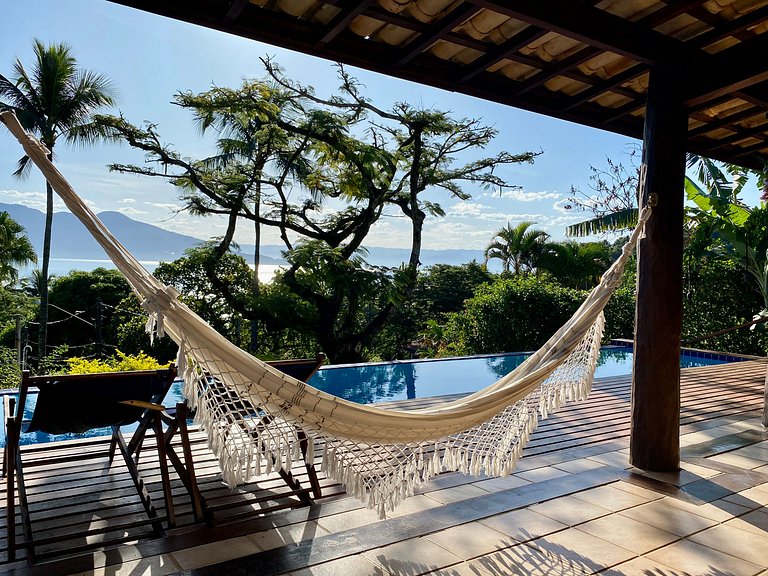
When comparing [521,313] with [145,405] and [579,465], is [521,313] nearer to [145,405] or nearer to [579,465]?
[579,465]

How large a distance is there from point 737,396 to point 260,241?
9.19 metres

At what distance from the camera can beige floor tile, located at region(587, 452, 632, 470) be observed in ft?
9.47

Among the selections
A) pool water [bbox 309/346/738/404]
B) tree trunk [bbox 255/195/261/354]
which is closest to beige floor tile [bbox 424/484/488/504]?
pool water [bbox 309/346/738/404]

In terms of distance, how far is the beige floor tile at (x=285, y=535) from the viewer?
2.02 m

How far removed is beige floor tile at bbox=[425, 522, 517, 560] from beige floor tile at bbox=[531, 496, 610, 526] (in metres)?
0.29

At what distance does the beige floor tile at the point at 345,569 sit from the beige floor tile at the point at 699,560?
0.88m

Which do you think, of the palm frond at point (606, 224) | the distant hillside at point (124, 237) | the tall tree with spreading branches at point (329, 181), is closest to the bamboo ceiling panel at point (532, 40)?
the palm frond at point (606, 224)

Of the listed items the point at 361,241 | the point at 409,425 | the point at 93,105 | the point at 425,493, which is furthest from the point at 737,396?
the point at 93,105

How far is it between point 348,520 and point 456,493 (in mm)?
518

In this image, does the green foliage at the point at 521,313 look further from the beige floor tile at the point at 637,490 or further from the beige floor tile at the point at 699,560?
the beige floor tile at the point at 699,560

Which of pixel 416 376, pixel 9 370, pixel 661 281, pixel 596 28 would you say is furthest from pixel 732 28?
pixel 9 370

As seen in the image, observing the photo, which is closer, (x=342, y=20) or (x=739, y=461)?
(x=342, y=20)

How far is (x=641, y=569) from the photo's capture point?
72.9 inches

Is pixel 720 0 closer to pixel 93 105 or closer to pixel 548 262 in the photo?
pixel 548 262
